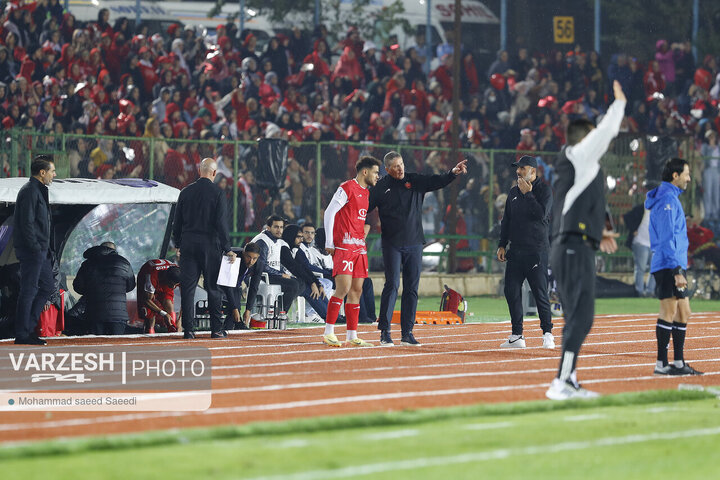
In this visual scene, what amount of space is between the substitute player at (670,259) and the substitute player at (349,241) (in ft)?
12.2

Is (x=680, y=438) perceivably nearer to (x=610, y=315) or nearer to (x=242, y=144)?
(x=610, y=315)

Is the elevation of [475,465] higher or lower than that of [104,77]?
lower

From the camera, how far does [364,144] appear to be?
79.4ft

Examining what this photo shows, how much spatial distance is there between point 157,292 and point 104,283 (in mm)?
1159

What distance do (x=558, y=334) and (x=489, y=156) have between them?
8938 millimetres

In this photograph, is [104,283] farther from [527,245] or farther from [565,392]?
[565,392]

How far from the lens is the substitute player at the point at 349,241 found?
15.2 meters

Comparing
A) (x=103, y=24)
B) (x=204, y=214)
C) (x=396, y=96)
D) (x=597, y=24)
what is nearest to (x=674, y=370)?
(x=204, y=214)

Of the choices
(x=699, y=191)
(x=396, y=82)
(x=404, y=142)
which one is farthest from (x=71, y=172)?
(x=699, y=191)

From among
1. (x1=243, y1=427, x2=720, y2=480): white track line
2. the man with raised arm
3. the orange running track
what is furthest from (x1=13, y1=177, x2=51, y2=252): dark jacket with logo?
(x1=243, y1=427, x2=720, y2=480): white track line

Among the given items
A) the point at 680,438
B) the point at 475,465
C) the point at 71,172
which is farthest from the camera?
the point at 71,172

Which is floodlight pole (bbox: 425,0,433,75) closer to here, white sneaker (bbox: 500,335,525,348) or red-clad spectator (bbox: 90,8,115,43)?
red-clad spectator (bbox: 90,8,115,43)

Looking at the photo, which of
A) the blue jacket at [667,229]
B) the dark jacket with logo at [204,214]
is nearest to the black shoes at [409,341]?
the dark jacket with logo at [204,214]
